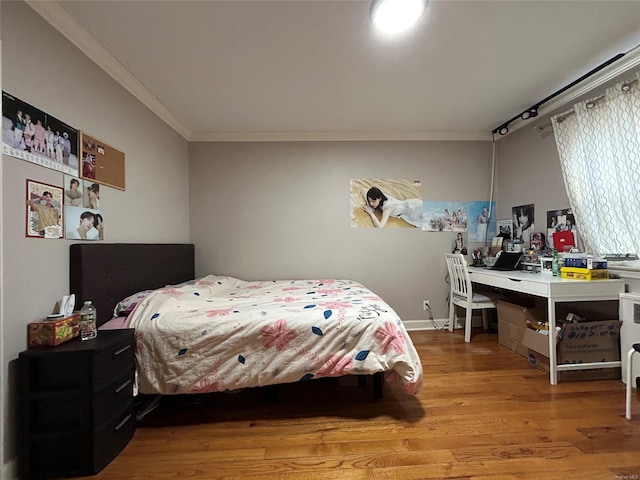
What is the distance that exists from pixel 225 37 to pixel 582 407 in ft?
10.8

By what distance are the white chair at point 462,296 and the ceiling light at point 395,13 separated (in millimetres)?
2199

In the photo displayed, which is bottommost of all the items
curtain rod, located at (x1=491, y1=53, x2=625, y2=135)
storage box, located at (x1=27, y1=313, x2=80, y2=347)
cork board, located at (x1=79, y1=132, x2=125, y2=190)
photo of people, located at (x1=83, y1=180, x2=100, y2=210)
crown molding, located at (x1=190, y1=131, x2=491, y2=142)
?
storage box, located at (x1=27, y1=313, x2=80, y2=347)

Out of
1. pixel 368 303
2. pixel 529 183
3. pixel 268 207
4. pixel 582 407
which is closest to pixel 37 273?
pixel 368 303

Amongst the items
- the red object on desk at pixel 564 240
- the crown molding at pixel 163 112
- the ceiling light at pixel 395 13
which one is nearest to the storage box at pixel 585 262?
the red object on desk at pixel 564 240

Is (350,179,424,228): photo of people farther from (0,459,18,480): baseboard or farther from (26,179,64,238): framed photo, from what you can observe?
(0,459,18,480): baseboard

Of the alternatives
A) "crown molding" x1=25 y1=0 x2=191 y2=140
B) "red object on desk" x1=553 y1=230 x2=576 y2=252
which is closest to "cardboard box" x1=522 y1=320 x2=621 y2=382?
"red object on desk" x1=553 y1=230 x2=576 y2=252

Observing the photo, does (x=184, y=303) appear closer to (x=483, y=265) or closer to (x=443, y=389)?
(x=443, y=389)

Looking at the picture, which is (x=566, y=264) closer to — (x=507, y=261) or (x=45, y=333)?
(x=507, y=261)

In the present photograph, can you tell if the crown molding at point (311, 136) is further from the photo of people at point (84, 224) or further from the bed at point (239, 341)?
the bed at point (239, 341)

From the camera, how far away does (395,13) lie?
157cm

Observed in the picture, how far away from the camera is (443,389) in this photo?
79.9 inches

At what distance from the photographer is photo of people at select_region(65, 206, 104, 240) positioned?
5.38 feet

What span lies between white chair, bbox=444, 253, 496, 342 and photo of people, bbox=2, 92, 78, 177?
3342 mm

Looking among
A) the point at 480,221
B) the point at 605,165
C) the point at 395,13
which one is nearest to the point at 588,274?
the point at 605,165
